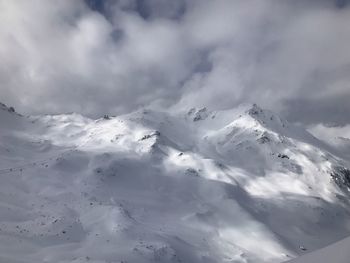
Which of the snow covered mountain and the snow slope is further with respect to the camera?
the snow covered mountain

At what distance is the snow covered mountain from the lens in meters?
42.8

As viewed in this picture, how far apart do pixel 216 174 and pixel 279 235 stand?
2657 centimetres

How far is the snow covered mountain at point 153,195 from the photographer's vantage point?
140 ft

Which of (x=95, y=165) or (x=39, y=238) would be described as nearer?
(x=39, y=238)

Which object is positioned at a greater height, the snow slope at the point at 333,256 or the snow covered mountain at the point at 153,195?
the snow covered mountain at the point at 153,195

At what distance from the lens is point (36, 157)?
92250 mm

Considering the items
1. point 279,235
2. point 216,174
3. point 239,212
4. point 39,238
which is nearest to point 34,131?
point 216,174

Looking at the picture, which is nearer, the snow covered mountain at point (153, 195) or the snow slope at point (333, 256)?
the snow slope at point (333, 256)

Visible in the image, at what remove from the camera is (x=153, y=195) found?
82.6 meters

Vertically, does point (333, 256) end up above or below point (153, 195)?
below

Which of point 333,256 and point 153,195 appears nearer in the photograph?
point 333,256

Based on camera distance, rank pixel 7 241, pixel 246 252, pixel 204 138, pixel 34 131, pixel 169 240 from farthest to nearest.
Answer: pixel 204 138
pixel 34 131
pixel 246 252
pixel 169 240
pixel 7 241

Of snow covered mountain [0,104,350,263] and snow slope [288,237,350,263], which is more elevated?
snow covered mountain [0,104,350,263]

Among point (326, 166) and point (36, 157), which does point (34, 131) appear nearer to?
point (36, 157)
